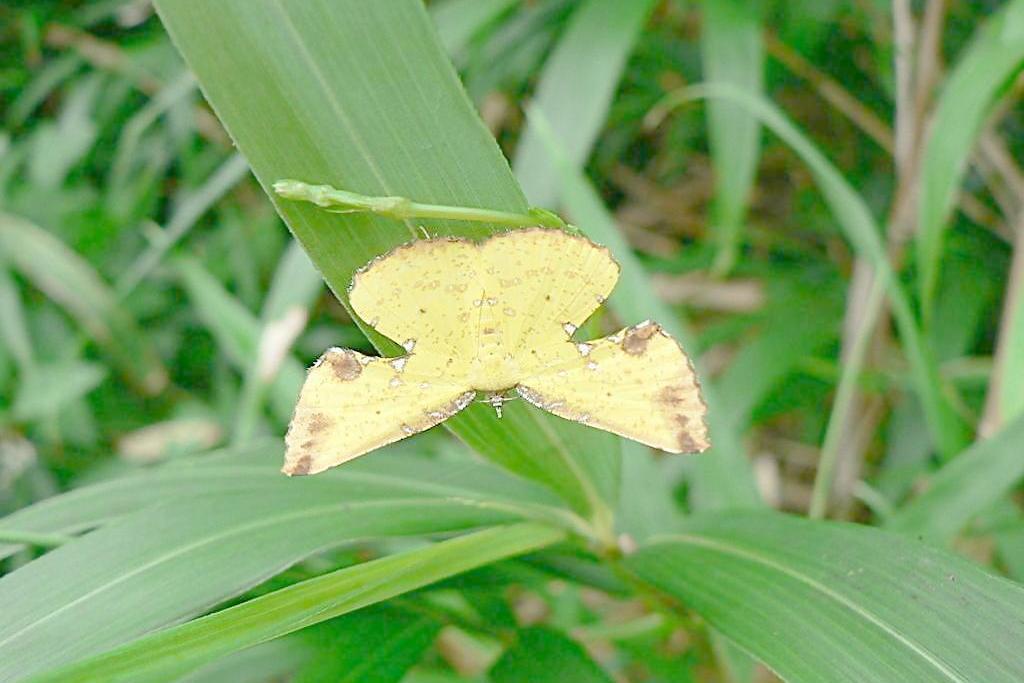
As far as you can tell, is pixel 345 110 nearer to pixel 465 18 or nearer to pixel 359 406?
pixel 359 406

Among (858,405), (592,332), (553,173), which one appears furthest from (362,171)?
(858,405)

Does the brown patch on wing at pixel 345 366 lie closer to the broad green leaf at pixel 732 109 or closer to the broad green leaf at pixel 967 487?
the broad green leaf at pixel 967 487

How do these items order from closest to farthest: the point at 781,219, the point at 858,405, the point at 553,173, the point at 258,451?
the point at 258,451, the point at 553,173, the point at 858,405, the point at 781,219

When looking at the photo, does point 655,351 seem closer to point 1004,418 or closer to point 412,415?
point 412,415

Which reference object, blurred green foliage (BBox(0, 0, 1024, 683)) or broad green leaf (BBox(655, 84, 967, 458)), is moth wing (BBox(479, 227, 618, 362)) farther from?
broad green leaf (BBox(655, 84, 967, 458))

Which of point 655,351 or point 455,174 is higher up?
point 455,174

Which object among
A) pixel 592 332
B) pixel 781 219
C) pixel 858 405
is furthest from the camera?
pixel 781 219

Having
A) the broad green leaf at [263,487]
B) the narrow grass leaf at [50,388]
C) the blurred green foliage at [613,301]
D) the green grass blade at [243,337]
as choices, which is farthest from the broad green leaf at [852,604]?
the narrow grass leaf at [50,388]
